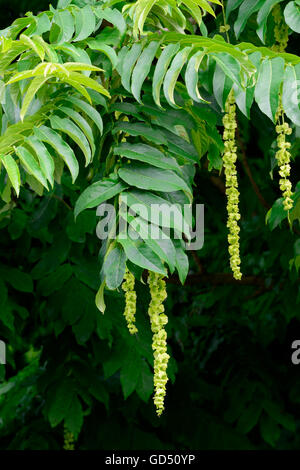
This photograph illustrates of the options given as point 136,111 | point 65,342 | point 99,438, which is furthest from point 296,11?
point 99,438

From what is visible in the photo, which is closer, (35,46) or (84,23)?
(35,46)

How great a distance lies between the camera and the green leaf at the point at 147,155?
1795 mm

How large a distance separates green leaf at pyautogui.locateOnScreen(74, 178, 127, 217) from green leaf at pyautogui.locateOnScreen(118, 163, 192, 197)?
0.09 feet

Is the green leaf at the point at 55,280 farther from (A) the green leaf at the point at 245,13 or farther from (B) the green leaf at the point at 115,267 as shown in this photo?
(B) the green leaf at the point at 115,267

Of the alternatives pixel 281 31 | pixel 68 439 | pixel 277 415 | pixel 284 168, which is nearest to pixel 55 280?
pixel 68 439

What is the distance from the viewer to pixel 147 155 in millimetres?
1826

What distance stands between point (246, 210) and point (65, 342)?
152cm

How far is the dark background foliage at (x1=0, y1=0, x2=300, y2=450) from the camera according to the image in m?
3.46

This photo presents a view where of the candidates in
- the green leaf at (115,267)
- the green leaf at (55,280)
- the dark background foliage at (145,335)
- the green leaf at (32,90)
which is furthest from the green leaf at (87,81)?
the green leaf at (55,280)

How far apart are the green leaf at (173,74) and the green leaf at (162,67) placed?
2 centimetres

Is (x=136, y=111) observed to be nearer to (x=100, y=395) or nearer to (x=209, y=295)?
(x=100, y=395)

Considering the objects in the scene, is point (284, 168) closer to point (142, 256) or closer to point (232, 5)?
point (142, 256)

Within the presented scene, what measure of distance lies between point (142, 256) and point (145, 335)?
190cm
